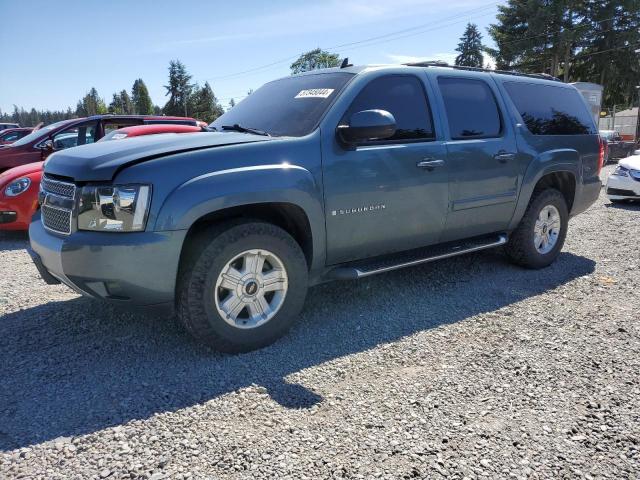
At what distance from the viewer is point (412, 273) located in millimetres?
Result: 5156

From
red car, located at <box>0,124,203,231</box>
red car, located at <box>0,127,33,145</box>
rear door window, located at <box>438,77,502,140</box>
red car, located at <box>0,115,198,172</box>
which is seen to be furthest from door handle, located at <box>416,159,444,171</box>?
red car, located at <box>0,127,33,145</box>

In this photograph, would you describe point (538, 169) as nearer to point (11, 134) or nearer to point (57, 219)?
point (57, 219)

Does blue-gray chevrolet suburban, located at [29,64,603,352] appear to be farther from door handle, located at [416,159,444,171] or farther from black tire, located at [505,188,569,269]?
black tire, located at [505,188,569,269]

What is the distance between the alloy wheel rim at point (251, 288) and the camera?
330 cm

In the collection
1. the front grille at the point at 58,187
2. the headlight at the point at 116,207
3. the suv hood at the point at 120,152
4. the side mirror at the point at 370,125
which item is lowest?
the headlight at the point at 116,207

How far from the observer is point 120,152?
125 inches

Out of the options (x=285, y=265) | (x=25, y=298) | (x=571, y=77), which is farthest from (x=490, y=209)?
(x=571, y=77)

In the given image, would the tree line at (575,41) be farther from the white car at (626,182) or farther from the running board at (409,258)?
the running board at (409,258)

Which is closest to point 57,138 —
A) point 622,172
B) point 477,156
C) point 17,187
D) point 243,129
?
point 17,187

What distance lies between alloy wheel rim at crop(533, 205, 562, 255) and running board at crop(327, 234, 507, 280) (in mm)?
561

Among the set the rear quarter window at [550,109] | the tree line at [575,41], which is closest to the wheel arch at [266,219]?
the rear quarter window at [550,109]

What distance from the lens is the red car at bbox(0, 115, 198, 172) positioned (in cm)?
824

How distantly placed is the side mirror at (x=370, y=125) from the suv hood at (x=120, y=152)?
1.98 feet

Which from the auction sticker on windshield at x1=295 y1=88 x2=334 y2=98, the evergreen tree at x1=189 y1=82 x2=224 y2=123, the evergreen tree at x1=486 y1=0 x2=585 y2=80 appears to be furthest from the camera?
the evergreen tree at x1=189 y1=82 x2=224 y2=123
